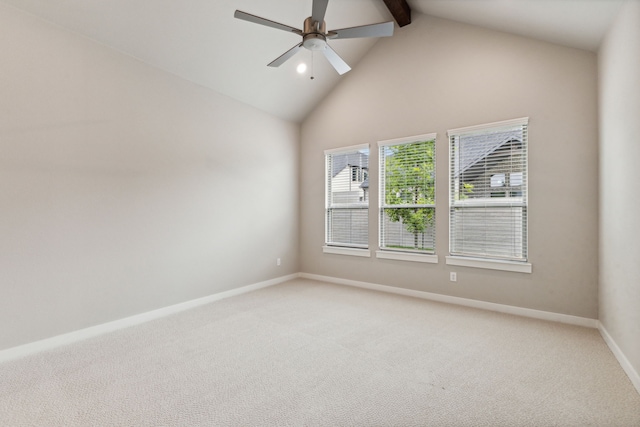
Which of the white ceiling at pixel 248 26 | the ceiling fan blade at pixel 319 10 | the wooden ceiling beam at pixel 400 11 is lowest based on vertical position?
the ceiling fan blade at pixel 319 10

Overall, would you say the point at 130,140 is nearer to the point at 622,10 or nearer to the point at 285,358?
the point at 285,358

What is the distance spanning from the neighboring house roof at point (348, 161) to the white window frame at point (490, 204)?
1.39 metres

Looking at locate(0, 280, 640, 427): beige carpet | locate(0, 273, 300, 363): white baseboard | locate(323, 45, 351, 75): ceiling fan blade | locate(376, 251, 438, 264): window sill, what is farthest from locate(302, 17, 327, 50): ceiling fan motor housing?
locate(0, 273, 300, 363): white baseboard

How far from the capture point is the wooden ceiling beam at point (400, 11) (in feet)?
14.1

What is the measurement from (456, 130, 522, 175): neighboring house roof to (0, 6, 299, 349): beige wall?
126 inches

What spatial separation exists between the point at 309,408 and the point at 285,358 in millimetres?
736

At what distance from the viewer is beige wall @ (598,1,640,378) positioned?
2352 mm

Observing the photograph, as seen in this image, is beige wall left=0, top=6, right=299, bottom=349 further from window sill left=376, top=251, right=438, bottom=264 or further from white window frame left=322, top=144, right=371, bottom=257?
window sill left=376, top=251, right=438, bottom=264

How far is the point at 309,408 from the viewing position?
204cm

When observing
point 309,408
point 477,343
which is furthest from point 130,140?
point 477,343

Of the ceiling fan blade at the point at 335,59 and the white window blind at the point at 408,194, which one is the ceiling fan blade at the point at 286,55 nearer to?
the ceiling fan blade at the point at 335,59

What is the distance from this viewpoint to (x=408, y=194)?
4.77 metres

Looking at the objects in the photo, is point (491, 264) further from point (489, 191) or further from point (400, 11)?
point (400, 11)

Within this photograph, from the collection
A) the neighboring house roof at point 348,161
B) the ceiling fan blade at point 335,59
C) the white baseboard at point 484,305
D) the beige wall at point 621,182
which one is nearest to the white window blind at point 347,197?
the neighboring house roof at point 348,161
